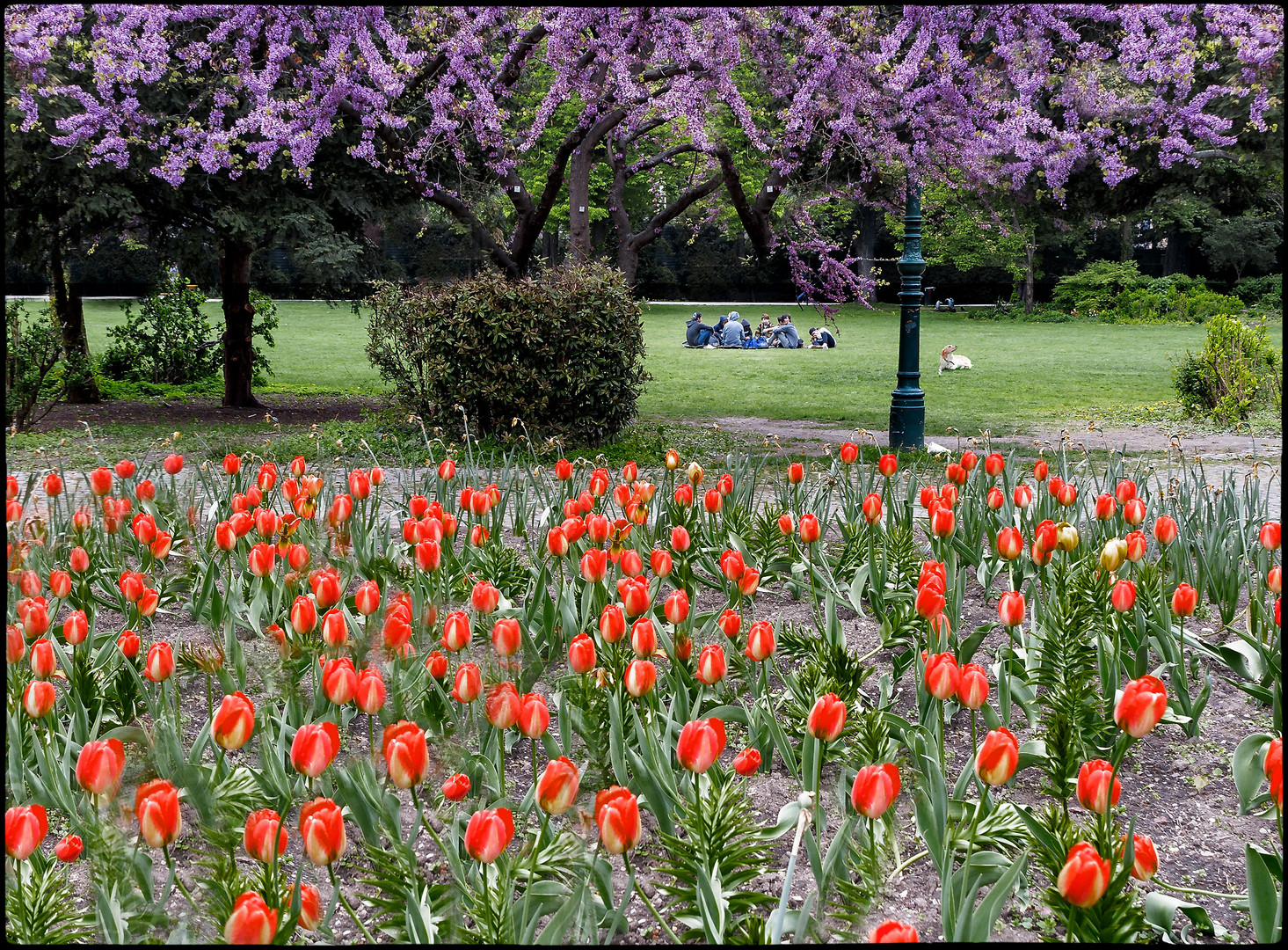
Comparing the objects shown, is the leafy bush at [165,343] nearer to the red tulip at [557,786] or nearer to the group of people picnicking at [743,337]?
the group of people picnicking at [743,337]

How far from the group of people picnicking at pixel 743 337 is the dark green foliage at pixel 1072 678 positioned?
21.0 metres

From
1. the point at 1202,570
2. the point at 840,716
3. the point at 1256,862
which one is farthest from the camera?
the point at 1202,570

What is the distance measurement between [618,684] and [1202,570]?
2134 mm

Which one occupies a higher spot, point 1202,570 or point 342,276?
point 342,276

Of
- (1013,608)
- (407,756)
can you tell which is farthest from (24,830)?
(1013,608)

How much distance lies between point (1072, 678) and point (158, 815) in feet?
6.77

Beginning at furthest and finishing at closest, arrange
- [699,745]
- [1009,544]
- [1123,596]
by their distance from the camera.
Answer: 1. [1009,544]
2. [1123,596]
3. [699,745]

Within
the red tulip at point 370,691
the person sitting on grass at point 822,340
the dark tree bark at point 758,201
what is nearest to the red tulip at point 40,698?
the red tulip at point 370,691

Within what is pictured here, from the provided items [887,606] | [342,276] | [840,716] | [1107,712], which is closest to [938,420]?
[342,276]

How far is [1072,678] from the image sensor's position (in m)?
2.61

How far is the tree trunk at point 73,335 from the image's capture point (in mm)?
11930

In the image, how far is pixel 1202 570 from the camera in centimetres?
348

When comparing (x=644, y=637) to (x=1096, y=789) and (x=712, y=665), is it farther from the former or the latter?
(x=1096, y=789)

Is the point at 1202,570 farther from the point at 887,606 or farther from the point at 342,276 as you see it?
the point at 342,276
